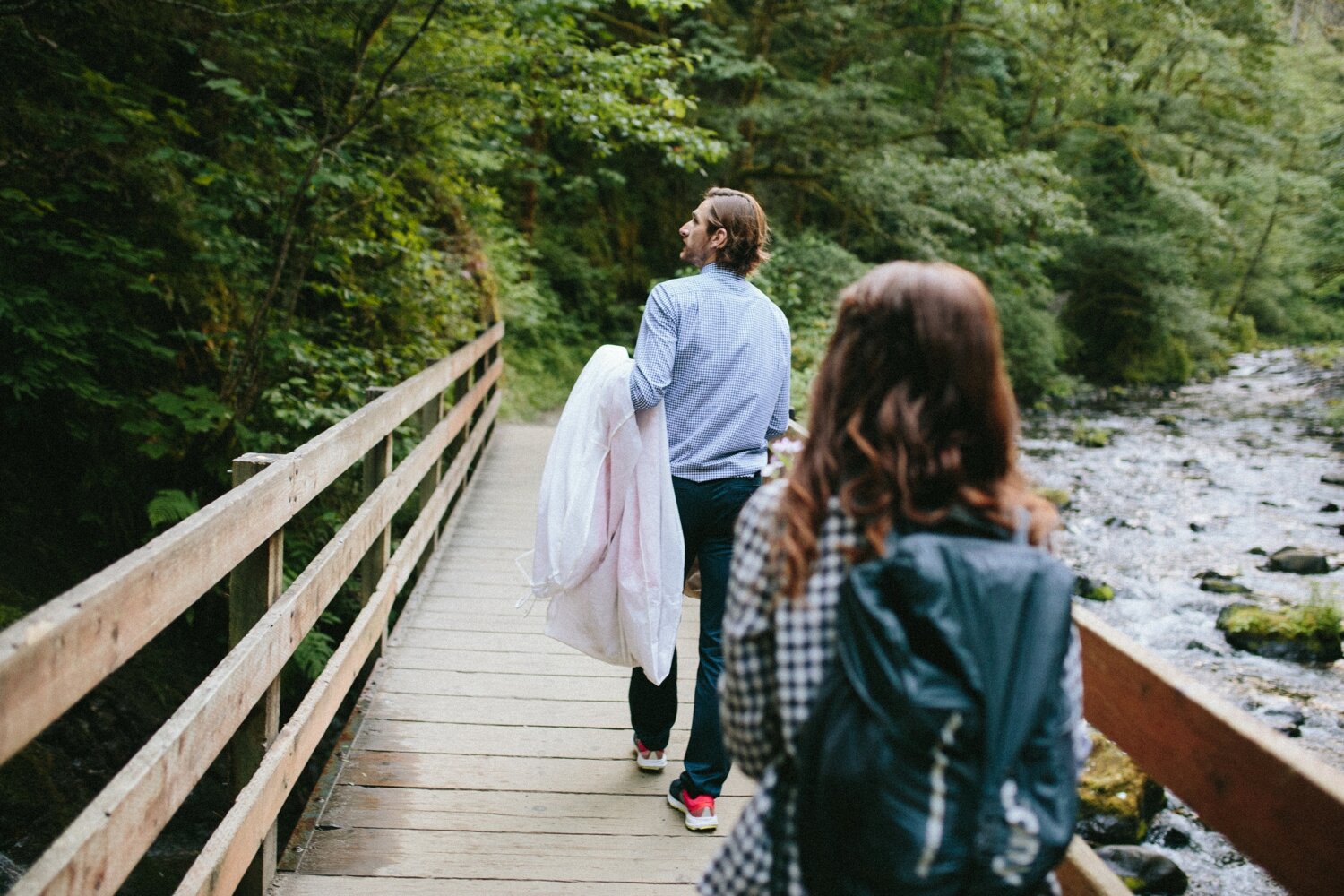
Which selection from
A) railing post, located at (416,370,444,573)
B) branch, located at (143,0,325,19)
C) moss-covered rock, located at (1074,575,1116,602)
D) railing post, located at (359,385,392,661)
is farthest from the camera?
moss-covered rock, located at (1074,575,1116,602)

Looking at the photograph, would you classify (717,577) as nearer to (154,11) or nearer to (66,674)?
(66,674)

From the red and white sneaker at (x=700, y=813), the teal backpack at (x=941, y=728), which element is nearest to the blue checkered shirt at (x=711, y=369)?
the red and white sneaker at (x=700, y=813)

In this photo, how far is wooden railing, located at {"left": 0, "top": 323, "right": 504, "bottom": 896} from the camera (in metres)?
1.53

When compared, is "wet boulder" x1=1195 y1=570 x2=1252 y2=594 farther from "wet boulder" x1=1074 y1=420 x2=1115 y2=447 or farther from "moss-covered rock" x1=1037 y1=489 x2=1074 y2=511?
"wet boulder" x1=1074 y1=420 x2=1115 y2=447

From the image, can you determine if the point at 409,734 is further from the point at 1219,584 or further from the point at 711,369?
the point at 1219,584

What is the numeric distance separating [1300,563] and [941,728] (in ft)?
33.7

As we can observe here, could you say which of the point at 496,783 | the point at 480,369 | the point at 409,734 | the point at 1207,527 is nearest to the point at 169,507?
the point at 409,734

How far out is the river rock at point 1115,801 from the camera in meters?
5.38

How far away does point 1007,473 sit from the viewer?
1536mm

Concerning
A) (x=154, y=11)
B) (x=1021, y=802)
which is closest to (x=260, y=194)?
(x=154, y=11)

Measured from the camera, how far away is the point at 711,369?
3.24m

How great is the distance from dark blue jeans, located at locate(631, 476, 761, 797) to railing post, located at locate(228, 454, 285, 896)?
4.29ft

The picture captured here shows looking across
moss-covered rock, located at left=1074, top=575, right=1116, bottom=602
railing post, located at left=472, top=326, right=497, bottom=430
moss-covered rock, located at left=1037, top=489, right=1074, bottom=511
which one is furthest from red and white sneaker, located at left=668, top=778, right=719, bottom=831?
moss-covered rock, located at left=1037, top=489, right=1074, bottom=511

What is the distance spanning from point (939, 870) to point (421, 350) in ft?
22.4
